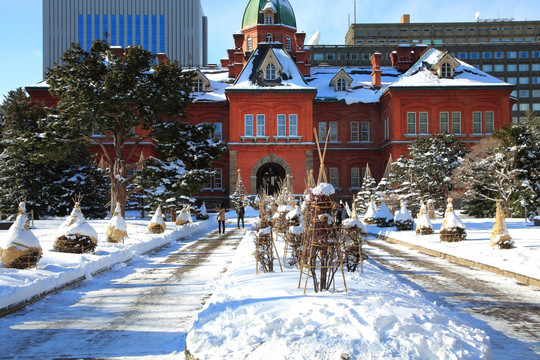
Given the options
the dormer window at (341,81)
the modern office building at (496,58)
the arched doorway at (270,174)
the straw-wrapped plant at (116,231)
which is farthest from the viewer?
the modern office building at (496,58)

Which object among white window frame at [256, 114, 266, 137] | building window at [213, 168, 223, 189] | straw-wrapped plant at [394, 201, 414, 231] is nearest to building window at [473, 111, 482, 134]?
white window frame at [256, 114, 266, 137]

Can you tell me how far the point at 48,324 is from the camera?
7160 millimetres

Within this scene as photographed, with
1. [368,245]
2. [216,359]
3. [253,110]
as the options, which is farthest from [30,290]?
[253,110]

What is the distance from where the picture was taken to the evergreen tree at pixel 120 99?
22.8 meters

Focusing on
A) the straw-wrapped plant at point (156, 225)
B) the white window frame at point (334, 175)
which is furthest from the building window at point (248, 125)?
the straw-wrapped plant at point (156, 225)

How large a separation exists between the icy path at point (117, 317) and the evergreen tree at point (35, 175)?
19.6 m

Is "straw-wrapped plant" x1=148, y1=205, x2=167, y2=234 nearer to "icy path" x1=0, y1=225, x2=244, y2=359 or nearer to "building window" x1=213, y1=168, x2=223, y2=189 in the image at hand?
"icy path" x1=0, y1=225, x2=244, y2=359

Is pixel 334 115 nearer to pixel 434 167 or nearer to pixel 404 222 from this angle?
pixel 434 167

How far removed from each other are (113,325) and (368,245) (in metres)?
13.8

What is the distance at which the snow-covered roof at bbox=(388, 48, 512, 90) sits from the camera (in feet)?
146

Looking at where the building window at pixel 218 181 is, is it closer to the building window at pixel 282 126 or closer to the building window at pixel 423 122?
the building window at pixel 282 126

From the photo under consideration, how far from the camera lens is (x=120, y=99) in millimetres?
22844

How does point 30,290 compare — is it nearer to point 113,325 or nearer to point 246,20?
point 113,325

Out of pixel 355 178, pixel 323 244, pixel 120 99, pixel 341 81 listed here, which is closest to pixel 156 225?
pixel 120 99
